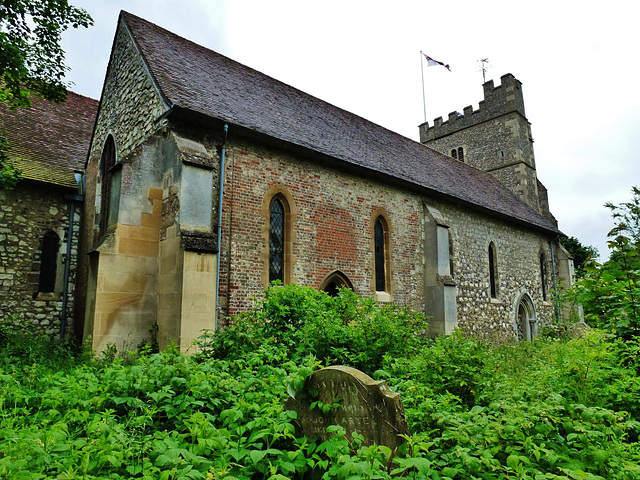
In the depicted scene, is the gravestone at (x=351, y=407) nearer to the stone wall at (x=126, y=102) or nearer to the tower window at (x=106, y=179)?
the stone wall at (x=126, y=102)

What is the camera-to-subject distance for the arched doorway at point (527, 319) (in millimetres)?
20234

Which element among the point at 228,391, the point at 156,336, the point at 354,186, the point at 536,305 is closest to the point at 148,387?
the point at 228,391

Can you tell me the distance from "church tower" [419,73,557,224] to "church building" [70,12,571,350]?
7986 mm

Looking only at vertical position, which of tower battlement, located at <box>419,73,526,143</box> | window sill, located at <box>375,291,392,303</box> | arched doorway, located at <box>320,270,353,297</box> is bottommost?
window sill, located at <box>375,291,392,303</box>

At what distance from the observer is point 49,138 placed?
42.5 feet

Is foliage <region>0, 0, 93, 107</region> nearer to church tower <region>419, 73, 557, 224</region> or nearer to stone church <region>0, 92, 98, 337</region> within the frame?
stone church <region>0, 92, 98, 337</region>

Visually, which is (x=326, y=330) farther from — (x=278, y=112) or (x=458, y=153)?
(x=458, y=153)

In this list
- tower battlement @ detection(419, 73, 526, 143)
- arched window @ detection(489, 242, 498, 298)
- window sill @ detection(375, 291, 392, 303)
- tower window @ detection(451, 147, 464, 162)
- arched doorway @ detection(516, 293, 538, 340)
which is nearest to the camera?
window sill @ detection(375, 291, 392, 303)

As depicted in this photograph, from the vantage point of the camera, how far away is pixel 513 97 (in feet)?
84.3

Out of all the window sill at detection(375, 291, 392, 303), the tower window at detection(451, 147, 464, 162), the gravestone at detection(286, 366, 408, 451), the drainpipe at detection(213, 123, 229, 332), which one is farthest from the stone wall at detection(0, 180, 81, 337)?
the tower window at detection(451, 147, 464, 162)

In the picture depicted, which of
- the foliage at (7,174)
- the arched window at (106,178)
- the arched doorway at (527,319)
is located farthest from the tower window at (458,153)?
the foliage at (7,174)

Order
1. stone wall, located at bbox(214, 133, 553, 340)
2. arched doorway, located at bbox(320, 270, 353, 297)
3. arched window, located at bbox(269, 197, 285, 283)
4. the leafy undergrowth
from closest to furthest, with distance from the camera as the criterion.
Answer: the leafy undergrowth, stone wall, located at bbox(214, 133, 553, 340), arched window, located at bbox(269, 197, 285, 283), arched doorway, located at bbox(320, 270, 353, 297)

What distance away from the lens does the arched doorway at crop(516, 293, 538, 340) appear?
20234 millimetres

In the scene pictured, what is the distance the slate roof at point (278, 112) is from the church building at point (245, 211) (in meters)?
→ 0.08
